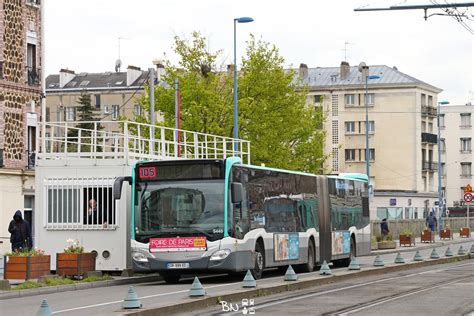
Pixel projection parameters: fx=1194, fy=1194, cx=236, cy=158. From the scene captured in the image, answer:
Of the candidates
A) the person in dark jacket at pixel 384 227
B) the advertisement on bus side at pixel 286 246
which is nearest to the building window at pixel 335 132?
the person in dark jacket at pixel 384 227

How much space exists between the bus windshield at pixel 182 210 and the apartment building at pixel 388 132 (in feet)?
294

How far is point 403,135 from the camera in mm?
119000

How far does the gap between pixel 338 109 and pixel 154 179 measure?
95.2m

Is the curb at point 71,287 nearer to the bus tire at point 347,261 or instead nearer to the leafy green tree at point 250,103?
the bus tire at point 347,261

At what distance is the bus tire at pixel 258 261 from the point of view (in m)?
28.8

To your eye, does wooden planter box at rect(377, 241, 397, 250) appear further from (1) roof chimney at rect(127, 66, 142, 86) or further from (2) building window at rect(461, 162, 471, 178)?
(2) building window at rect(461, 162, 471, 178)

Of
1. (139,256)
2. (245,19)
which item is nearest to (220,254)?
(139,256)

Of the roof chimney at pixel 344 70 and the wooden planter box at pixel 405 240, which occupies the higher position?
the roof chimney at pixel 344 70

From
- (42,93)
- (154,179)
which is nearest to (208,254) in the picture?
(154,179)

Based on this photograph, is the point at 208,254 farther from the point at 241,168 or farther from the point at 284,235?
the point at 284,235

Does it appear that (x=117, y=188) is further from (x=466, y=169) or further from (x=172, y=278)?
(x=466, y=169)

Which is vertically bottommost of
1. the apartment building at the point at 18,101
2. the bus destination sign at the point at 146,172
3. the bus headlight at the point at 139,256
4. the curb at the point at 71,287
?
the curb at the point at 71,287

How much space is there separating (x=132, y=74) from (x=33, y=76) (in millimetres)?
65930

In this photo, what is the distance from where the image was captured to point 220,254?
27.1 meters
